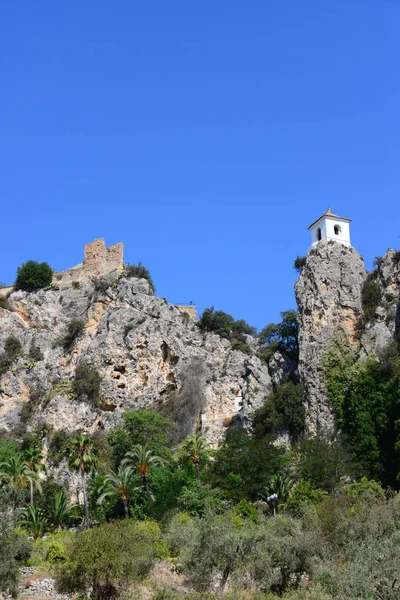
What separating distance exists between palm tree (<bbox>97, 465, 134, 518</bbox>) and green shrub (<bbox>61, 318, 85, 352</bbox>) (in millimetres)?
19064

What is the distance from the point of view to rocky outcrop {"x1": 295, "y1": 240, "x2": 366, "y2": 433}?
5112cm

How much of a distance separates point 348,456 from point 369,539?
60.4 feet

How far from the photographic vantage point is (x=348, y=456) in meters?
46.0

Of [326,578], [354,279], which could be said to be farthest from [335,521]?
[354,279]

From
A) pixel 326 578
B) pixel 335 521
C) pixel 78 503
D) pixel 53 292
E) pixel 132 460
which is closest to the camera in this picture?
pixel 326 578

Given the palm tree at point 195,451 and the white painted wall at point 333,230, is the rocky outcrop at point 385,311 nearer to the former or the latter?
the white painted wall at point 333,230

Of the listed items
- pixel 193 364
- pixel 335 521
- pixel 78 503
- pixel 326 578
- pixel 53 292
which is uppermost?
pixel 53 292

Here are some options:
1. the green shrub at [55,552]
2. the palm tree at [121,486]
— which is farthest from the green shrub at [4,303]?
the green shrub at [55,552]

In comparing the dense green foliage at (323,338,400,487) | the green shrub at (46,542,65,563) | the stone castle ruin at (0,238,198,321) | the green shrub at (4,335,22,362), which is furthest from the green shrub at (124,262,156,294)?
the green shrub at (46,542,65,563)

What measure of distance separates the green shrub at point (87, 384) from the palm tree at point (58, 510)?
10.5m

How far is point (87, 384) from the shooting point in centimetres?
5772

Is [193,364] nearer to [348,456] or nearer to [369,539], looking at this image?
[348,456]

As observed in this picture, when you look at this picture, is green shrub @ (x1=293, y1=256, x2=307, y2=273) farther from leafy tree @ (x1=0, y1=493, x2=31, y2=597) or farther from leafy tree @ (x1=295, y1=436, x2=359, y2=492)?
leafy tree @ (x1=0, y1=493, x2=31, y2=597)

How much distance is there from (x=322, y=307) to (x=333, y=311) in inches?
31.5
